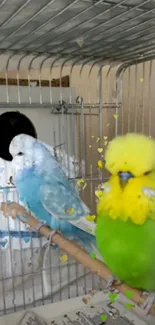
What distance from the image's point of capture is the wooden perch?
519 mm

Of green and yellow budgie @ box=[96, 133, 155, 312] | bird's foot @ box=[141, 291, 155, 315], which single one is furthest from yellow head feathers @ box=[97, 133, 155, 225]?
bird's foot @ box=[141, 291, 155, 315]

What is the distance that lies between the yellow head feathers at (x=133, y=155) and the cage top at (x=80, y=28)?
0.19 meters

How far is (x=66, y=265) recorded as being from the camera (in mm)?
1090

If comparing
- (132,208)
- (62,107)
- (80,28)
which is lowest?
(132,208)

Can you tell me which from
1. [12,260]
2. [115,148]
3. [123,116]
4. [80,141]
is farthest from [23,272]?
[115,148]

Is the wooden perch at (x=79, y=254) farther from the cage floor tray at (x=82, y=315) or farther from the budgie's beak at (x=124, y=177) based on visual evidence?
the cage floor tray at (x=82, y=315)

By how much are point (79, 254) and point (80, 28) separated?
402 millimetres

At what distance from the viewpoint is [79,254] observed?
61 cm

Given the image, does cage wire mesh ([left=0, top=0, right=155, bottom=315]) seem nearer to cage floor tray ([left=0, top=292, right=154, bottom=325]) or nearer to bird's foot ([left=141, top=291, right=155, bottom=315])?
cage floor tray ([left=0, top=292, right=154, bottom=325])

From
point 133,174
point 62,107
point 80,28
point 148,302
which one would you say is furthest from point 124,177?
point 62,107

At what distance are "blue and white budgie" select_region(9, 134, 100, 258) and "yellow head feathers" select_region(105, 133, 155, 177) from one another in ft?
1.16

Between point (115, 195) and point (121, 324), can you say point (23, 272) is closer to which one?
point (121, 324)

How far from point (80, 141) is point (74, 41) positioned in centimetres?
46

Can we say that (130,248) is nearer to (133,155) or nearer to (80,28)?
(133,155)
